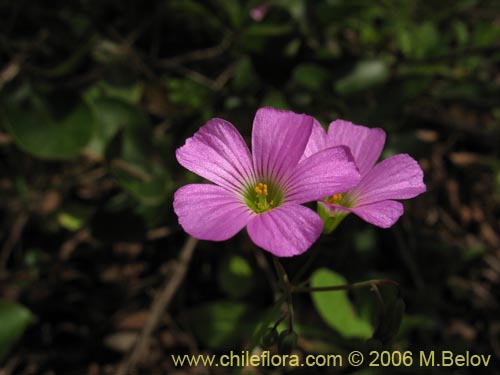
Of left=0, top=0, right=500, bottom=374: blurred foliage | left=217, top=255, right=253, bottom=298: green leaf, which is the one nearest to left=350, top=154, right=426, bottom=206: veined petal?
left=0, top=0, right=500, bottom=374: blurred foliage

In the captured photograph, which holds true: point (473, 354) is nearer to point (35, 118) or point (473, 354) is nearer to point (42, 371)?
point (42, 371)

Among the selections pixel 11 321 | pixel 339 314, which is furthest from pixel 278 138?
pixel 11 321

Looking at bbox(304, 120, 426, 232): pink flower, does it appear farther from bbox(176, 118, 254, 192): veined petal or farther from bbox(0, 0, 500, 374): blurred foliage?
bbox(0, 0, 500, 374): blurred foliage

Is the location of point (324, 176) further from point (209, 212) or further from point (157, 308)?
point (157, 308)

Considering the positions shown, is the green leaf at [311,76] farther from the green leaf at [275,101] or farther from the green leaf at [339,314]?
the green leaf at [339,314]

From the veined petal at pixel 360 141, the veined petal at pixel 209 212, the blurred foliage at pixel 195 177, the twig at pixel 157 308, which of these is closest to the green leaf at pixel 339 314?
the blurred foliage at pixel 195 177

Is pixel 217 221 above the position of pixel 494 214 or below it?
above

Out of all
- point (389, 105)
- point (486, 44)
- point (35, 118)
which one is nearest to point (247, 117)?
point (389, 105)
